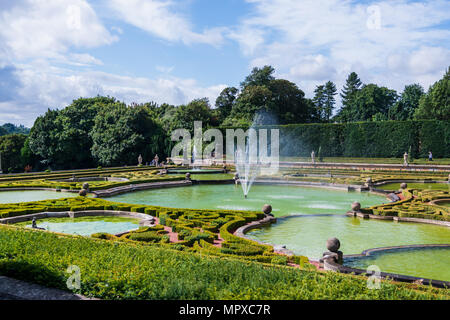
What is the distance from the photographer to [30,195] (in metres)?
20.9

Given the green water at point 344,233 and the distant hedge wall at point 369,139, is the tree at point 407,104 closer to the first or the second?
the distant hedge wall at point 369,139

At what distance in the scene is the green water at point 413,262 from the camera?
28.6ft

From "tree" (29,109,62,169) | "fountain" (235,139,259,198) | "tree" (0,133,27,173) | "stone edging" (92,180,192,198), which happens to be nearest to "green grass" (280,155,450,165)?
"fountain" (235,139,259,198)

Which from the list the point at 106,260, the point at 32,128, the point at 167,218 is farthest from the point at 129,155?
the point at 106,260

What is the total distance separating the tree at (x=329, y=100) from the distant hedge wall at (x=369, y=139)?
38948 mm

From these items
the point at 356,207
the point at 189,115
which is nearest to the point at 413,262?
the point at 356,207

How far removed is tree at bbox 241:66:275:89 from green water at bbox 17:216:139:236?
Result: 5173 centimetres

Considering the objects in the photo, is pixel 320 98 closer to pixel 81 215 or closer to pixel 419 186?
pixel 419 186

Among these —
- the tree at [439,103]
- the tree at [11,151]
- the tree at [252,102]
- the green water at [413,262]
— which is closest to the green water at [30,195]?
the green water at [413,262]

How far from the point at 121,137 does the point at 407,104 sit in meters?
51.9

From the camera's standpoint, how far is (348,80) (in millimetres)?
86000

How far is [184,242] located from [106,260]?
11.1ft

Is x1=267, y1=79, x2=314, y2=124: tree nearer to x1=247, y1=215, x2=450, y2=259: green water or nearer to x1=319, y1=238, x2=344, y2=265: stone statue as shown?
x1=247, y1=215, x2=450, y2=259: green water
